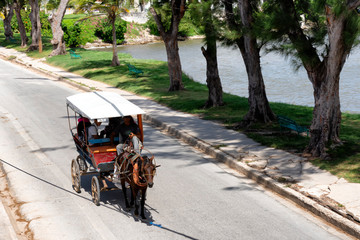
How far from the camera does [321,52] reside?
13320 millimetres

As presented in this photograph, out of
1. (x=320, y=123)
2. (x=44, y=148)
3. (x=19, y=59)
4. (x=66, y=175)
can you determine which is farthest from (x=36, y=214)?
(x=19, y=59)

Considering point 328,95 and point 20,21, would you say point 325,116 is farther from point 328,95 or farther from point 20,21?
point 20,21

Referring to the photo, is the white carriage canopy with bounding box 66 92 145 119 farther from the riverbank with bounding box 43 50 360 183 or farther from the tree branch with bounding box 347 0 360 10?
the tree branch with bounding box 347 0 360 10

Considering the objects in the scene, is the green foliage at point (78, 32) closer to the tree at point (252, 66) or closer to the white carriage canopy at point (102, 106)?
the tree at point (252, 66)

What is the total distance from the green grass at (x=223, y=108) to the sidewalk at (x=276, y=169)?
1.54 feet

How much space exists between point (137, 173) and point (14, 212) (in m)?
3.04

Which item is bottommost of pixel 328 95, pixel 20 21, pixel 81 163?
pixel 81 163

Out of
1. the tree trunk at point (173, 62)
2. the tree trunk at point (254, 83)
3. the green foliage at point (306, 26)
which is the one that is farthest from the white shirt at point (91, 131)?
the tree trunk at point (173, 62)

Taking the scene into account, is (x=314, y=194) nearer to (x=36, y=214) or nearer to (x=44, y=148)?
(x=36, y=214)

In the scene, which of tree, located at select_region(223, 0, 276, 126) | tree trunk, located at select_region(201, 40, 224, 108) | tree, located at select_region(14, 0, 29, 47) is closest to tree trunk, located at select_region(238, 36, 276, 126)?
tree, located at select_region(223, 0, 276, 126)

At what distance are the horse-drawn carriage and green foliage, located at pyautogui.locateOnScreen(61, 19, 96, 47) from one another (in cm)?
4907

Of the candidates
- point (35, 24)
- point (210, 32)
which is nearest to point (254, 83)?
point (210, 32)

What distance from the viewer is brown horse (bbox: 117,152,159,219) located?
8930 millimetres

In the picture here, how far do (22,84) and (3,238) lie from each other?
20782 mm
